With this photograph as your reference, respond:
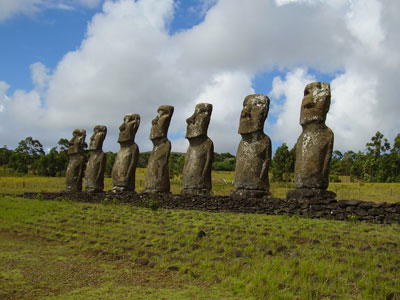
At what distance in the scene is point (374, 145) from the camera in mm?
49969

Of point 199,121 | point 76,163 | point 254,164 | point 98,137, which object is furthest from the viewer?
point 76,163

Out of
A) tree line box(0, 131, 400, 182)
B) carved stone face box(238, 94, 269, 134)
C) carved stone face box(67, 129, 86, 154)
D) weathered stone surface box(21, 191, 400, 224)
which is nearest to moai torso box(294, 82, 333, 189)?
weathered stone surface box(21, 191, 400, 224)

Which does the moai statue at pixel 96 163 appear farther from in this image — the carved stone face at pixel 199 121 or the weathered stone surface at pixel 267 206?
the carved stone face at pixel 199 121

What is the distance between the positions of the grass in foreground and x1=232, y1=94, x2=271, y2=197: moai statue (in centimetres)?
193

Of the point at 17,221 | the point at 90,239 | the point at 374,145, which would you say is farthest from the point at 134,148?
the point at 374,145

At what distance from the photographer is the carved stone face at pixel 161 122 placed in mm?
15844

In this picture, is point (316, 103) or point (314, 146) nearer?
point (314, 146)

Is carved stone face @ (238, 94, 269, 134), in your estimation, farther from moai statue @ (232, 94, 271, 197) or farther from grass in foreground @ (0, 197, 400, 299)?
grass in foreground @ (0, 197, 400, 299)

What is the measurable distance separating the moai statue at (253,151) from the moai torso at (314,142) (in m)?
1.27

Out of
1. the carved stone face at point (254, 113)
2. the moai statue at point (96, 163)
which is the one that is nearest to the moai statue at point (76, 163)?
the moai statue at point (96, 163)

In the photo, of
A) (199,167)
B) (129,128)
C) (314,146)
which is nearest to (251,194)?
(314,146)

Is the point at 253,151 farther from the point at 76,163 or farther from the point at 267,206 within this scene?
the point at 76,163

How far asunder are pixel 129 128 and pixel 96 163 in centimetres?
279

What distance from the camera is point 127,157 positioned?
1708 centimetres
